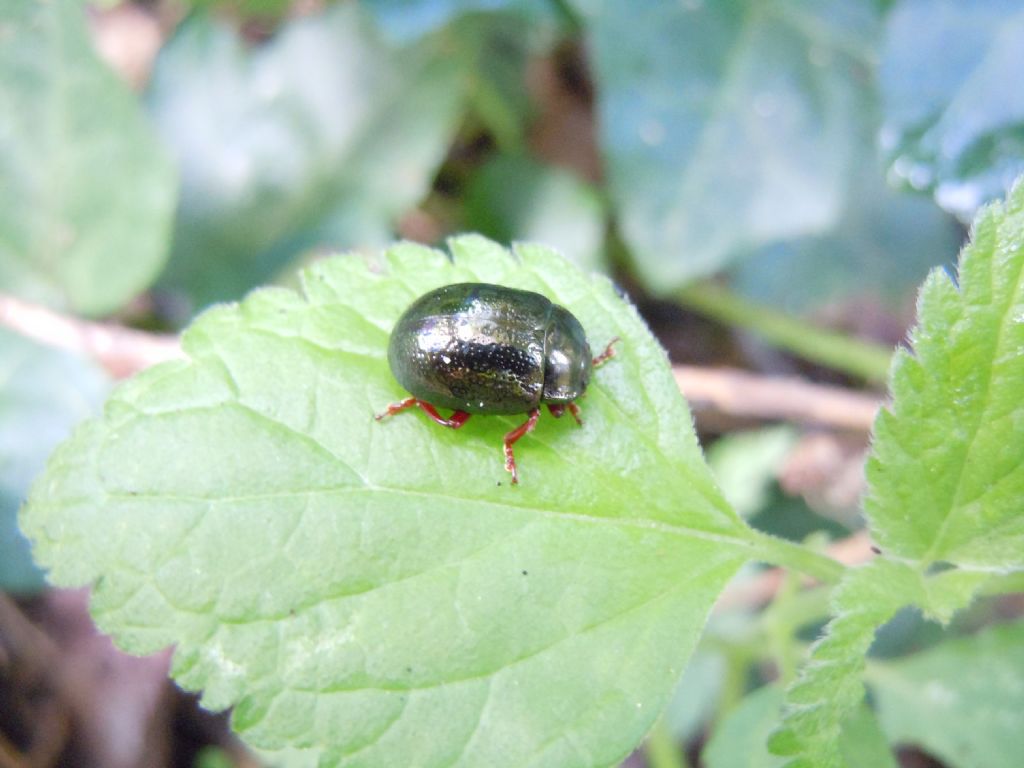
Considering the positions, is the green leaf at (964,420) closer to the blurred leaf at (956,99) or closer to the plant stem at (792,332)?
the blurred leaf at (956,99)

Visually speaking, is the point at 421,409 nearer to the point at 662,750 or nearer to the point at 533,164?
the point at 662,750

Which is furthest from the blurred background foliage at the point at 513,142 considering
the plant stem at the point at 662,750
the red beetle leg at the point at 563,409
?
the plant stem at the point at 662,750

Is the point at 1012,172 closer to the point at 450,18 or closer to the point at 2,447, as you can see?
the point at 450,18

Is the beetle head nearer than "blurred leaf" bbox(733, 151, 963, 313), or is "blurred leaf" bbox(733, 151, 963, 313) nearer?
the beetle head

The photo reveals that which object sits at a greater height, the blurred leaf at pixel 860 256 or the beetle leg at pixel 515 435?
the beetle leg at pixel 515 435

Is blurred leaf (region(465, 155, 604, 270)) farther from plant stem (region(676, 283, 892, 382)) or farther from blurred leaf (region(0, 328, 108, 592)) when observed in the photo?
blurred leaf (region(0, 328, 108, 592))

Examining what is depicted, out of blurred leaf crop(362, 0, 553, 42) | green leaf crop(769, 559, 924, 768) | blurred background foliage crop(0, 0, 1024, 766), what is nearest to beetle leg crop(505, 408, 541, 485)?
green leaf crop(769, 559, 924, 768)
